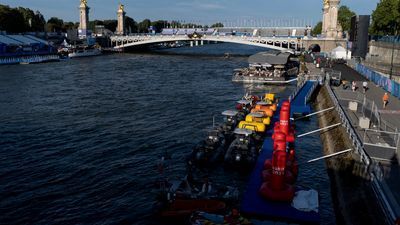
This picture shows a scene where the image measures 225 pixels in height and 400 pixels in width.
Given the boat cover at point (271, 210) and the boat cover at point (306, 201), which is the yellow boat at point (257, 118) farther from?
the boat cover at point (306, 201)

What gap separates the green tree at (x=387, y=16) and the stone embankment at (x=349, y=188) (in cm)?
6416

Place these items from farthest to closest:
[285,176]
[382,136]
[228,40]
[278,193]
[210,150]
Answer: [228,40]
[210,150]
[382,136]
[285,176]
[278,193]

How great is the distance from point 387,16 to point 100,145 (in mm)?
74268

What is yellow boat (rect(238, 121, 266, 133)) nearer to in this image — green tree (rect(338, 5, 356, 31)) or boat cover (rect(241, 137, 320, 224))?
boat cover (rect(241, 137, 320, 224))

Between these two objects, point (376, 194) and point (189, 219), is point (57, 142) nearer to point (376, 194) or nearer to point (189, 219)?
point (189, 219)

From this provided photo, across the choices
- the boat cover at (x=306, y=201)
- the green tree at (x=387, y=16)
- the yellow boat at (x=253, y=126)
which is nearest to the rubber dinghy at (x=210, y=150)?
the yellow boat at (x=253, y=126)

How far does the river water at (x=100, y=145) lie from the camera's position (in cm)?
2267

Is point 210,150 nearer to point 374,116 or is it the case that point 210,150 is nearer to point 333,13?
point 374,116

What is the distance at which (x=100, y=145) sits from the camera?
33375 mm

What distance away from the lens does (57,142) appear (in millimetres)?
33906

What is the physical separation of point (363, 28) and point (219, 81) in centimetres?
2493

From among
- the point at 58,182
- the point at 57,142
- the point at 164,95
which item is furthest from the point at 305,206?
the point at 164,95

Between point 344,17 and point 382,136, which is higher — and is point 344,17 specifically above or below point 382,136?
above

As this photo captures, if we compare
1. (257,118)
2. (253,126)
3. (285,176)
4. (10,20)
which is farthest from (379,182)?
(10,20)
